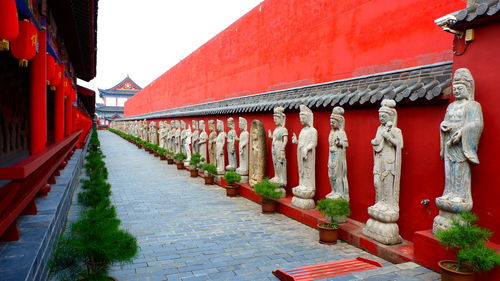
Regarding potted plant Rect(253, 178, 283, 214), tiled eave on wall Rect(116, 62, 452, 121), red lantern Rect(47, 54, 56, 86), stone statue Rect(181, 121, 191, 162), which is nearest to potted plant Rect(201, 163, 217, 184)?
tiled eave on wall Rect(116, 62, 452, 121)

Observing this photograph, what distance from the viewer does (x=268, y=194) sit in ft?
21.7

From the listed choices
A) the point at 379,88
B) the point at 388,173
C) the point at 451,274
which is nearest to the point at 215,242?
the point at 388,173

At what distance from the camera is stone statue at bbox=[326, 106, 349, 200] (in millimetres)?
5480

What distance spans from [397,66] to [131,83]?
5287 centimetres

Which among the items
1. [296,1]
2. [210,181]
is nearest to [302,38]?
[296,1]

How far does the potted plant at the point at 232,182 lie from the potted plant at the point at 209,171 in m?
1.16

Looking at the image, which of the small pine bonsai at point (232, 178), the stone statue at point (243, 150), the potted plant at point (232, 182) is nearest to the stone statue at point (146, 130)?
the stone statue at point (243, 150)

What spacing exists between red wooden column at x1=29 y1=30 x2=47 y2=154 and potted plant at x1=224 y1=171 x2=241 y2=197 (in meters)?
3.92

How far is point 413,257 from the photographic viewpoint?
161 inches

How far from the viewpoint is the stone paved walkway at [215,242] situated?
13.1 ft

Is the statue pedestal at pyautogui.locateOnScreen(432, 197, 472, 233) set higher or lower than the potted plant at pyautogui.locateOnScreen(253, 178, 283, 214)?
higher

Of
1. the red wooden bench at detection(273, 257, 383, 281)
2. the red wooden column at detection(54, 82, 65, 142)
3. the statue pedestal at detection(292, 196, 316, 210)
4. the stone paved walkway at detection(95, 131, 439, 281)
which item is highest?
the red wooden column at detection(54, 82, 65, 142)

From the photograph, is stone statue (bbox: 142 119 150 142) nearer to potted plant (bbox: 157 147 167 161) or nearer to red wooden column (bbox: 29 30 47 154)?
potted plant (bbox: 157 147 167 161)

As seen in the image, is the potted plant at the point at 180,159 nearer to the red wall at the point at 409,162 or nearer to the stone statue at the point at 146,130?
the red wall at the point at 409,162
